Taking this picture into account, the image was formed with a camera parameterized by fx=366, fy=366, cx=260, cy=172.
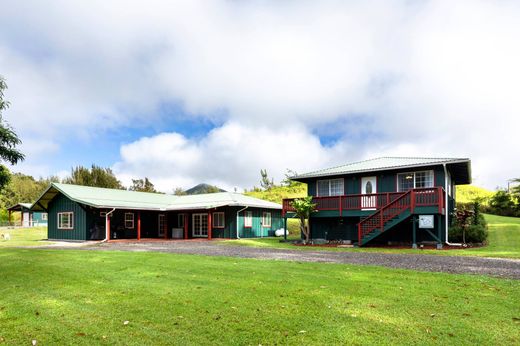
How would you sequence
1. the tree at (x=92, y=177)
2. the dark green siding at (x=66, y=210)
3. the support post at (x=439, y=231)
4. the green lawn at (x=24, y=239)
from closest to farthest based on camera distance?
the support post at (x=439, y=231)
the green lawn at (x=24, y=239)
the dark green siding at (x=66, y=210)
the tree at (x=92, y=177)

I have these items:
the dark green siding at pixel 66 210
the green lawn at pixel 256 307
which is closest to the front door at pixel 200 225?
the dark green siding at pixel 66 210

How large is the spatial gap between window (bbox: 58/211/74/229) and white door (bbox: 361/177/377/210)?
20043mm

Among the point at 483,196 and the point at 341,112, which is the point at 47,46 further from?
the point at 483,196

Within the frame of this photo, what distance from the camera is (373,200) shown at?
19453 mm

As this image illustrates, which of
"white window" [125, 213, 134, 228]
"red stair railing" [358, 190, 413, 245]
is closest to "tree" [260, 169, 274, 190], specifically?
"white window" [125, 213, 134, 228]

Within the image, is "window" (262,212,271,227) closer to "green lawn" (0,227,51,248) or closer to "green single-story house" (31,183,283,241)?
"green single-story house" (31,183,283,241)

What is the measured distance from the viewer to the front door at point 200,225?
93.8 feet

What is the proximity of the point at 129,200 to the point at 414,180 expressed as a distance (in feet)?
67.2

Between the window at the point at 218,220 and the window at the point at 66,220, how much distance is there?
10091mm

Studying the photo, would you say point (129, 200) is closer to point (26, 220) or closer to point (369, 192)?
point (369, 192)

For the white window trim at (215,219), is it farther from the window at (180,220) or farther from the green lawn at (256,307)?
the green lawn at (256,307)

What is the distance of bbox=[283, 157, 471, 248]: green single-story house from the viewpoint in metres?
17.5

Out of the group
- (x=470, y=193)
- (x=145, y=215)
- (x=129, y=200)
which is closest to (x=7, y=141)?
(x=129, y=200)

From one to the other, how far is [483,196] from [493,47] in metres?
26.6
